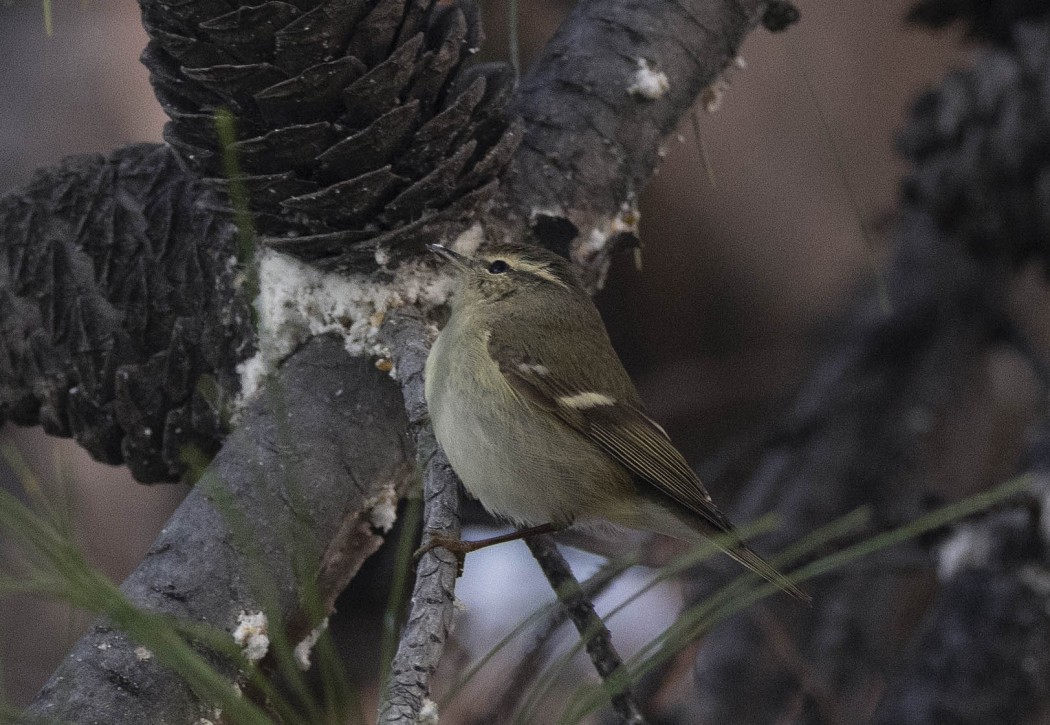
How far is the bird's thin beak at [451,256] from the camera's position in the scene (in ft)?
4.56

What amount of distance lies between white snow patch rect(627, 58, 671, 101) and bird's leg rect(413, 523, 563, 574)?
1.96ft

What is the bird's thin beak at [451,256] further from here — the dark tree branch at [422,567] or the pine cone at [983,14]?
the pine cone at [983,14]

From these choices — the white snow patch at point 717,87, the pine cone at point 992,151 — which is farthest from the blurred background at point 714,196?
the white snow patch at point 717,87

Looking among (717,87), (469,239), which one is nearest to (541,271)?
(469,239)

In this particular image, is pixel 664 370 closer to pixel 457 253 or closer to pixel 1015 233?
pixel 1015 233

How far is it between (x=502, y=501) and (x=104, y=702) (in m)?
0.65

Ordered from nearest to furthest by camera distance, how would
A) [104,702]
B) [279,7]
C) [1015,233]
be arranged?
[104,702]
[279,7]
[1015,233]

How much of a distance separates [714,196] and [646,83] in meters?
0.94

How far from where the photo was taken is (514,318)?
5.64 ft

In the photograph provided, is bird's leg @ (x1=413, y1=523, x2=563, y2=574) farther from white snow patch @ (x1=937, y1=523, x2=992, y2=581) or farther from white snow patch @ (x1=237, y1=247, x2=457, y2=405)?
white snow patch @ (x1=937, y1=523, x2=992, y2=581)

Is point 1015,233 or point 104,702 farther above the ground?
point 1015,233

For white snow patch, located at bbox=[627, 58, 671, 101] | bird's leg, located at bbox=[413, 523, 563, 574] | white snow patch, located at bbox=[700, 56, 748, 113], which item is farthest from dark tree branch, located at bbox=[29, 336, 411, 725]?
white snow patch, located at bbox=[700, 56, 748, 113]

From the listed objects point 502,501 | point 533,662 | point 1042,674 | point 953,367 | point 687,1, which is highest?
point 687,1

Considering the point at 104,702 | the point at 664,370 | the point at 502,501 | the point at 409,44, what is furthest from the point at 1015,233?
the point at 104,702
